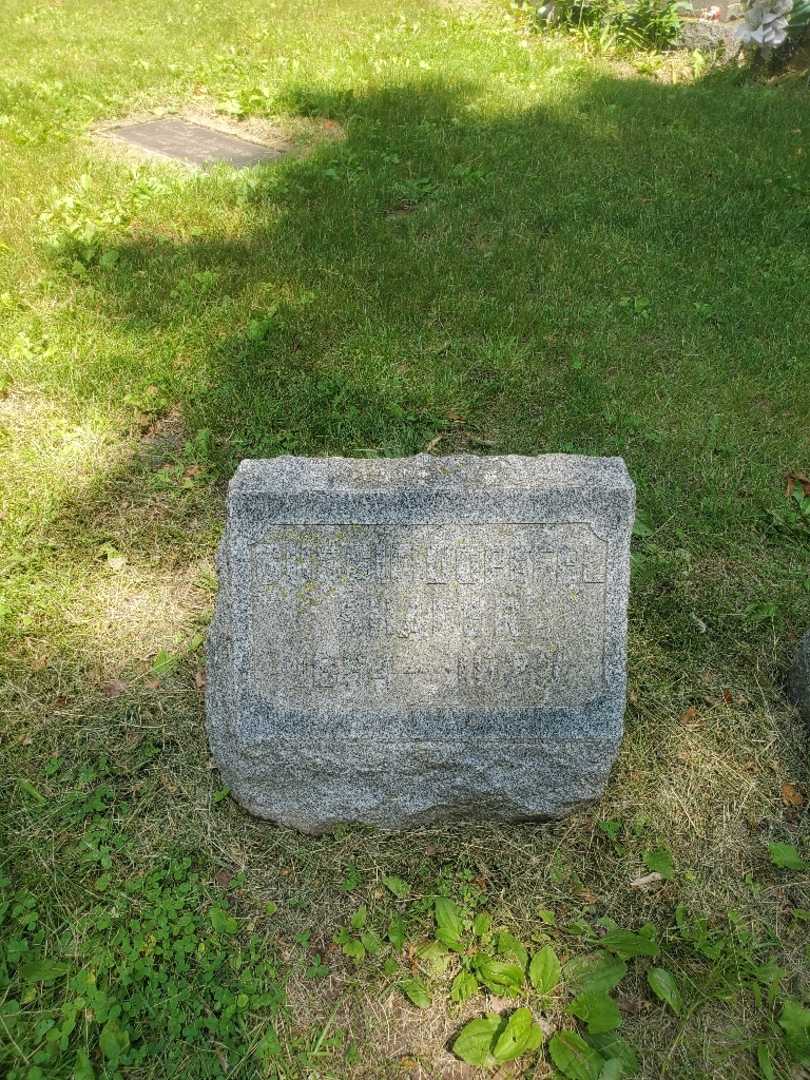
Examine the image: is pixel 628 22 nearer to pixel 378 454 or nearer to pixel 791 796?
pixel 378 454

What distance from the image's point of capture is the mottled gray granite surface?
2953mm

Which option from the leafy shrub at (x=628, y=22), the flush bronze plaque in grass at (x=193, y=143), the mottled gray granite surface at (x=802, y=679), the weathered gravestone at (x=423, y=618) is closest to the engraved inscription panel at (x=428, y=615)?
the weathered gravestone at (x=423, y=618)

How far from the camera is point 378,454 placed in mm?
3922

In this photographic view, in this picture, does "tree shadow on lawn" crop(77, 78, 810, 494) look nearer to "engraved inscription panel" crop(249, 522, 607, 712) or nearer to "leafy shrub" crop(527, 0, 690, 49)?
"engraved inscription panel" crop(249, 522, 607, 712)

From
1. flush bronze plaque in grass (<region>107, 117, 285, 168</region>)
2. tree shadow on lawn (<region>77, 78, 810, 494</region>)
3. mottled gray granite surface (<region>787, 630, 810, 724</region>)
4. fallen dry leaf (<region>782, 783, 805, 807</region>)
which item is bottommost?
fallen dry leaf (<region>782, 783, 805, 807</region>)

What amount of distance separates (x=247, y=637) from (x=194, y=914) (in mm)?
798

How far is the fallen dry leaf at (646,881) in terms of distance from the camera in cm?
252

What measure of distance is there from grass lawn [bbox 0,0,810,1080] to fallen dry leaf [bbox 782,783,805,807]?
0.03 metres

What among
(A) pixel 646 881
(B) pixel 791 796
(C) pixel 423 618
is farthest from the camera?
(B) pixel 791 796

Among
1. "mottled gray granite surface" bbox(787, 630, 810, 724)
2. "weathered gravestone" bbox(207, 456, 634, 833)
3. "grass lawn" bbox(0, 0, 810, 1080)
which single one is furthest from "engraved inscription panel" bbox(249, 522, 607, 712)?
"mottled gray granite surface" bbox(787, 630, 810, 724)

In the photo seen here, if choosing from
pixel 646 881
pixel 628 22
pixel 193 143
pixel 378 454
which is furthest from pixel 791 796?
pixel 628 22

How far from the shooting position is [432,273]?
16.8 ft

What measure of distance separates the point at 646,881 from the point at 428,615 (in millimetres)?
1054

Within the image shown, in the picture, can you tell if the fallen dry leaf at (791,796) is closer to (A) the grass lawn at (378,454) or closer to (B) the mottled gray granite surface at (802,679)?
(A) the grass lawn at (378,454)
